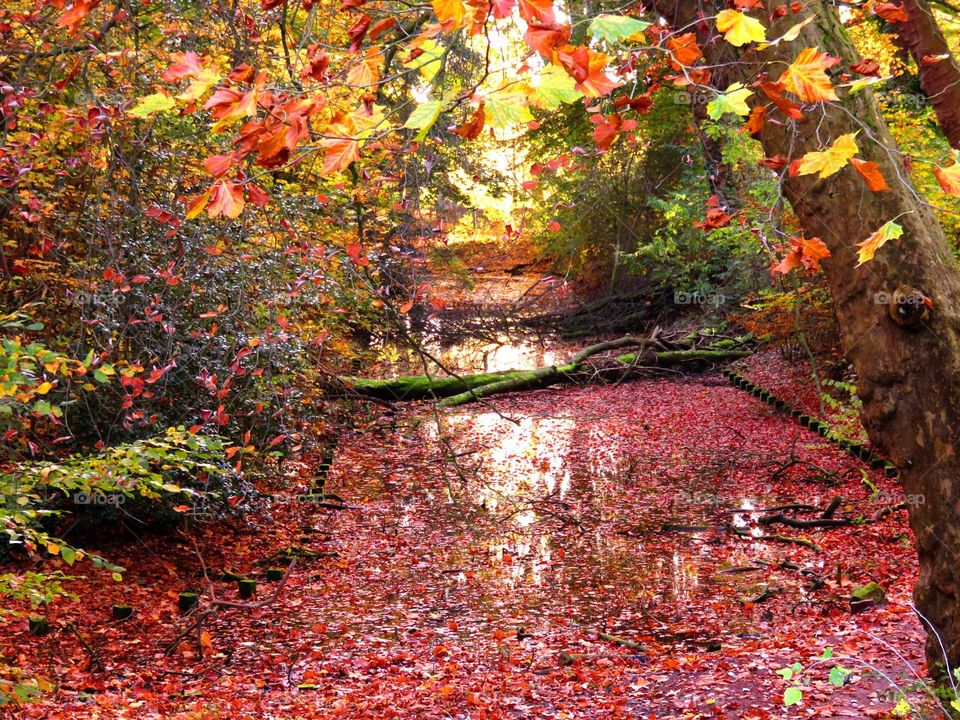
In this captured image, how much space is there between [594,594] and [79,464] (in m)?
4.54

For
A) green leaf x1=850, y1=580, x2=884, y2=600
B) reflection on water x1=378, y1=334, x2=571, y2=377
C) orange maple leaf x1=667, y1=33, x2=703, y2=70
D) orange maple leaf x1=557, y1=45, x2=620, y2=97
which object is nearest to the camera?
orange maple leaf x1=557, y1=45, x2=620, y2=97

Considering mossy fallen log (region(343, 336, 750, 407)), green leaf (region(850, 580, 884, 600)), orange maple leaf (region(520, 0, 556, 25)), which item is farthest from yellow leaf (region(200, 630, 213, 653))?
mossy fallen log (region(343, 336, 750, 407))

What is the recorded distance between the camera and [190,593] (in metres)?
6.77

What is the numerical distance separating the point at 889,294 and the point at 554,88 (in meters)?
2.39

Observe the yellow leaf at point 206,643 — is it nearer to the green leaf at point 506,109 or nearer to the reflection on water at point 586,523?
the reflection on water at point 586,523

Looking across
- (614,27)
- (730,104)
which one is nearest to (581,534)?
(730,104)

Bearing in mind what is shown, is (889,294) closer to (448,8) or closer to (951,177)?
(951,177)

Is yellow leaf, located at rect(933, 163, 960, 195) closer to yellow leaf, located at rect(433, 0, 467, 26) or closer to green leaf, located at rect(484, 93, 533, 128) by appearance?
green leaf, located at rect(484, 93, 533, 128)

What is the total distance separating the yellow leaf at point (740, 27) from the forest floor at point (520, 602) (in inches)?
79.2

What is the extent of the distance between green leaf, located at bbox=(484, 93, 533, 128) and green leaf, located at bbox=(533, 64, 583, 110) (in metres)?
0.04

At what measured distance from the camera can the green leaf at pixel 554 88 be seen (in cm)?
160

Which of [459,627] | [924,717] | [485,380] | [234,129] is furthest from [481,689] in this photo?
[485,380]

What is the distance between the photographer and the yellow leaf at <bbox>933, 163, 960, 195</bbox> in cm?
200

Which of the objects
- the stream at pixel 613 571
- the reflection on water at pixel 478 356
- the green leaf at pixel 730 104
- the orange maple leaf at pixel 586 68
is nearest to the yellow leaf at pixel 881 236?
the green leaf at pixel 730 104
